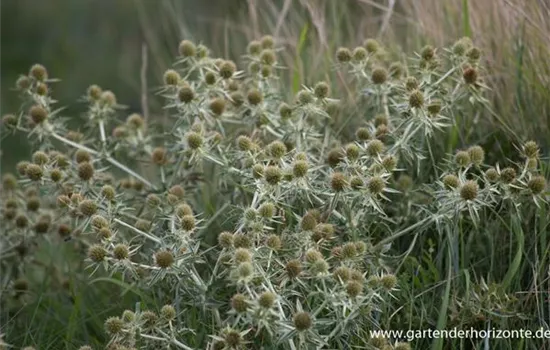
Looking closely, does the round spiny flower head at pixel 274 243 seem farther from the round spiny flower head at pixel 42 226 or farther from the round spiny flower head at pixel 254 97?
the round spiny flower head at pixel 42 226

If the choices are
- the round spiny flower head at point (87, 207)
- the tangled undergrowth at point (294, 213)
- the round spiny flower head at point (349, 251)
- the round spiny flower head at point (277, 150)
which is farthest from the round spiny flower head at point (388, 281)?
the round spiny flower head at point (87, 207)

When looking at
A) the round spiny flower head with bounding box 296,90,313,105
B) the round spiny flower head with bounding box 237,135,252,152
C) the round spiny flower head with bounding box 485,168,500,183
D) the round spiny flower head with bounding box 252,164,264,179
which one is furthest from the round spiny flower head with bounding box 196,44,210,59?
the round spiny flower head with bounding box 485,168,500,183

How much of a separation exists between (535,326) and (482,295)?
200 mm

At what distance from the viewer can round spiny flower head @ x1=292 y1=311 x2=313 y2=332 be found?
260 centimetres

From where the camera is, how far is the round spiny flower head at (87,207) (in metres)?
3.16

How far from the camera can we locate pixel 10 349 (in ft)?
11.4

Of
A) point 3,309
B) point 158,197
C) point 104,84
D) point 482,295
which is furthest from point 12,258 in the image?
point 104,84

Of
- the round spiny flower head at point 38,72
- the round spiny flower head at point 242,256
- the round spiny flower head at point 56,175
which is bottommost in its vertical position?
the round spiny flower head at point 242,256

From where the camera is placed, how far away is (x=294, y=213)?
319cm

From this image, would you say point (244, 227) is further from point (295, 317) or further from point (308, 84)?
point (308, 84)

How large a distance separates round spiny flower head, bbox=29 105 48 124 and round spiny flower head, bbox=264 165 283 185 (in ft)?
3.69

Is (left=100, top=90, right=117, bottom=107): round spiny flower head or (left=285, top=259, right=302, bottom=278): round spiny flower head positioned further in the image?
(left=100, top=90, right=117, bottom=107): round spiny flower head

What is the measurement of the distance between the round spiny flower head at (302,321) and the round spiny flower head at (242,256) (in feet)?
0.75

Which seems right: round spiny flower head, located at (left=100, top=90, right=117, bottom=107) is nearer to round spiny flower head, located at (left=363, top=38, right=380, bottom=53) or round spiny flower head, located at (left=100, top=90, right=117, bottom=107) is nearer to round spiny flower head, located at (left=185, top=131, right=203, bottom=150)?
round spiny flower head, located at (left=185, top=131, right=203, bottom=150)
